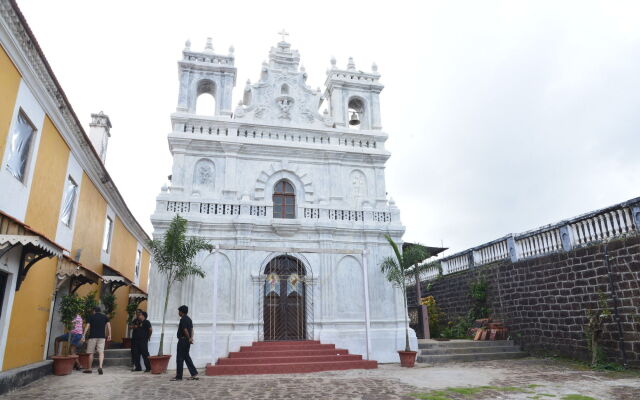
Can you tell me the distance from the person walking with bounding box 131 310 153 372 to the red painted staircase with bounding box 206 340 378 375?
1.45 meters

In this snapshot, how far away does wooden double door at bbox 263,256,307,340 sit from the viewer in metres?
11.4

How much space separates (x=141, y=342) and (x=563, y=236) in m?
10.1

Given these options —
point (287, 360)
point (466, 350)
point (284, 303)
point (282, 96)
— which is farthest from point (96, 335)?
point (466, 350)

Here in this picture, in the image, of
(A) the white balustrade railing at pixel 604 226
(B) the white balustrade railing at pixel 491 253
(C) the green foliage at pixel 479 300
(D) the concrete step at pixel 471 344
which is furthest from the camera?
(C) the green foliage at pixel 479 300

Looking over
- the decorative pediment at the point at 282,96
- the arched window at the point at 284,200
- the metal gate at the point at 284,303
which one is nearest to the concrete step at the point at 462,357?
the metal gate at the point at 284,303

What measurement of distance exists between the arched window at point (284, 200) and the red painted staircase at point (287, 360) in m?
3.75

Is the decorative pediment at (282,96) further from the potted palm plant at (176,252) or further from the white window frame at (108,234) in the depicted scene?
the white window frame at (108,234)

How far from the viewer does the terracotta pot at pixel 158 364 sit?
9164 millimetres

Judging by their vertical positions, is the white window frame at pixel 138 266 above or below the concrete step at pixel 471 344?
above

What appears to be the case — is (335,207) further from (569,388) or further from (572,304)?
(569,388)

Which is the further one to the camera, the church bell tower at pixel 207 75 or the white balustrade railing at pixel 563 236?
the church bell tower at pixel 207 75

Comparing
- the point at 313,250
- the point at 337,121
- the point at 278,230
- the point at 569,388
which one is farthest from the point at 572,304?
the point at 337,121

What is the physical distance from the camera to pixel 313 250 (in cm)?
1132

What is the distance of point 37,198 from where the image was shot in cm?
852
